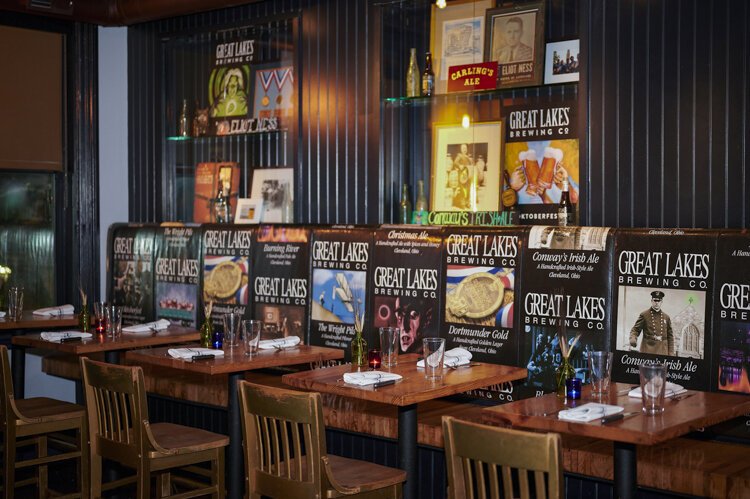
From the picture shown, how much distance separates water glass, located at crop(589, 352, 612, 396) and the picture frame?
3090 millimetres

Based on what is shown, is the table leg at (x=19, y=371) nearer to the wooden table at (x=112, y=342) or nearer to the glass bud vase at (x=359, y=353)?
the wooden table at (x=112, y=342)

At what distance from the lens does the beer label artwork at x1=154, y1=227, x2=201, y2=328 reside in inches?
248

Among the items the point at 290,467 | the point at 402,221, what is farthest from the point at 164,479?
the point at 402,221

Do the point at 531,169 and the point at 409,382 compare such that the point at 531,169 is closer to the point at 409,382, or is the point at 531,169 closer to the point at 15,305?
the point at 409,382

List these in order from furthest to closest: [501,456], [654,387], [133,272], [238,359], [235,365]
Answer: [133,272] < [238,359] < [235,365] < [654,387] < [501,456]

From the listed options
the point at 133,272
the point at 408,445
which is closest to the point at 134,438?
the point at 408,445

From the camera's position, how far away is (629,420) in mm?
3223

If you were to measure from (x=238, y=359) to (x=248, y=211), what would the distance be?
194 cm

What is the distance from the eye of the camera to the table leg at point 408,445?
3812mm

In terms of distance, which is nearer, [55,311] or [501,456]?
[501,456]

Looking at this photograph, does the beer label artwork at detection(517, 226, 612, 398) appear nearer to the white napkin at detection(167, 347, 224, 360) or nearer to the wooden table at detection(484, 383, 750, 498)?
the wooden table at detection(484, 383, 750, 498)

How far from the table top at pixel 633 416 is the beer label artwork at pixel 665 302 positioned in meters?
0.39

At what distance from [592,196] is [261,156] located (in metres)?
2.59

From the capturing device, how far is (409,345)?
516cm
